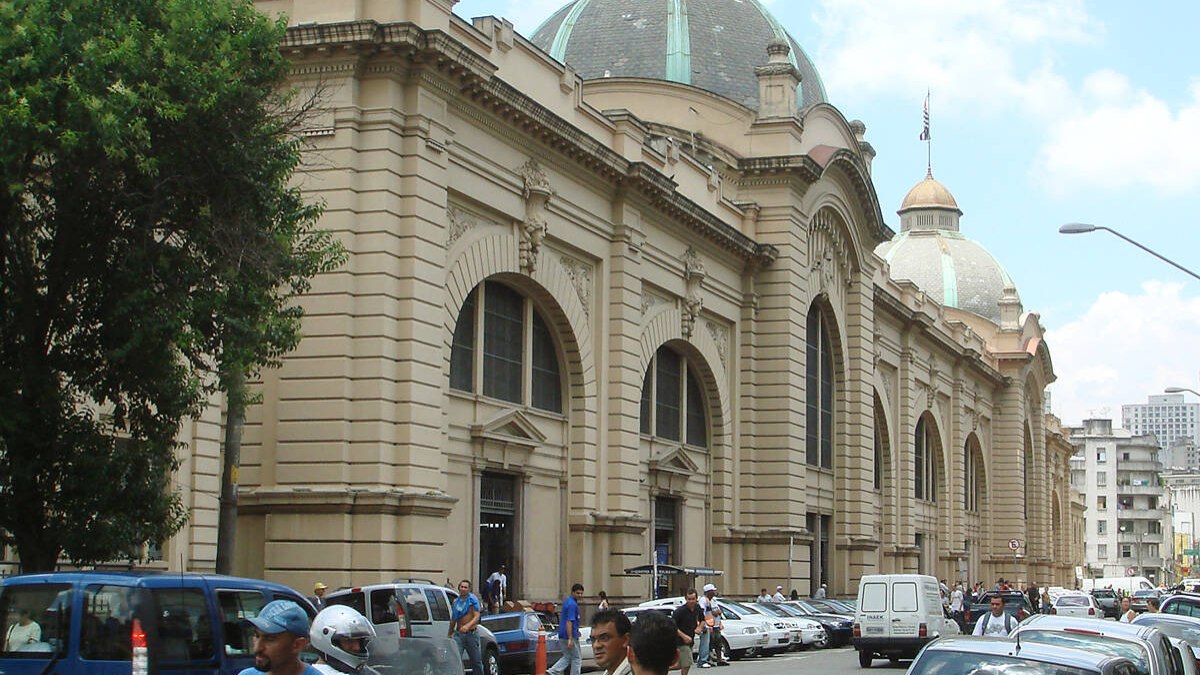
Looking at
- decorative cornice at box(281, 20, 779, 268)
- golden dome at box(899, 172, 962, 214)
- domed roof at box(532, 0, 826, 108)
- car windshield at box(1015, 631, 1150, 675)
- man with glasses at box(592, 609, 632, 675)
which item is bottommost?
car windshield at box(1015, 631, 1150, 675)

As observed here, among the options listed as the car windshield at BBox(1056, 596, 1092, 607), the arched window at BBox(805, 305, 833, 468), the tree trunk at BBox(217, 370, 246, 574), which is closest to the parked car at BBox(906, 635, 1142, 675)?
the tree trunk at BBox(217, 370, 246, 574)

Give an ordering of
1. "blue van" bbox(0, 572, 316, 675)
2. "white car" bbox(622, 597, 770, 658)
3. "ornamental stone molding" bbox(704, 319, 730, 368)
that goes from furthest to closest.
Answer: "ornamental stone molding" bbox(704, 319, 730, 368) → "white car" bbox(622, 597, 770, 658) → "blue van" bbox(0, 572, 316, 675)

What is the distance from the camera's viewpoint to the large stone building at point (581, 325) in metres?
31.6

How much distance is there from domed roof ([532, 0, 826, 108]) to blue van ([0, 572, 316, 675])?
41900mm

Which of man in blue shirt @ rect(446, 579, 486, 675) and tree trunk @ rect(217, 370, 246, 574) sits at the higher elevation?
tree trunk @ rect(217, 370, 246, 574)

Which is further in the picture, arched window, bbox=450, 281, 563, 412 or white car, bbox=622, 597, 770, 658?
white car, bbox=622, 597, 770, 658

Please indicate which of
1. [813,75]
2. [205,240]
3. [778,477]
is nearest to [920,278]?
[813,75]

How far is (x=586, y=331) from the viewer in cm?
4053

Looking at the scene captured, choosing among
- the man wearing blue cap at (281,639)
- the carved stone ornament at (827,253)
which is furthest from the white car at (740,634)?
the man wearing blue cap at (281,639)

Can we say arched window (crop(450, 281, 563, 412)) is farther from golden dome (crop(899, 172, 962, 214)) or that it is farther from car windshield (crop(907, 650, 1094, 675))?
golden dome (crop(899, 172, 962, 214))

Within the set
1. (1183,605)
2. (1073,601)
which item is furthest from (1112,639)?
(1073,601)

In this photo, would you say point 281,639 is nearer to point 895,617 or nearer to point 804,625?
point 895,617

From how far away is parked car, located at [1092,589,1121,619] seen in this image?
2106 inches

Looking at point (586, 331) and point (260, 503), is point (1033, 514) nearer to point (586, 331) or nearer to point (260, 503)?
point (586, 331)
